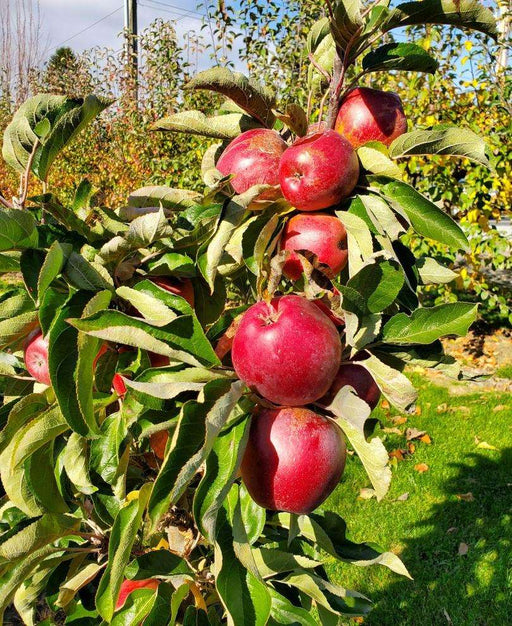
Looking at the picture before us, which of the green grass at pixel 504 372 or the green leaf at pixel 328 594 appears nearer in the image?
the green leaf at pixel 328 594

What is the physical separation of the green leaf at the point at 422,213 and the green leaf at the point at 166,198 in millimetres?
343

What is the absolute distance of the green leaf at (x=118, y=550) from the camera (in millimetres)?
887

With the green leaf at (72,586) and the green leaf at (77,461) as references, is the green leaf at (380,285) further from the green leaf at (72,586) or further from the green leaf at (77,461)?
the green leaf at (72,586)

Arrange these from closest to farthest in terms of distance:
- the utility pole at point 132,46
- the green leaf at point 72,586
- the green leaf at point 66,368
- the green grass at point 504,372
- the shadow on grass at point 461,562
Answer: the green leaf at point 66,368 → the green leaf at point 72,586 → the shadow on grass at point 461,562 → the green grass at point 504,372 → the utility pole at point 132,46

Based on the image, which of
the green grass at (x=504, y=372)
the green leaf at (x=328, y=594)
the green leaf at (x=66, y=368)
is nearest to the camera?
the green leaf at (x=66, y=368)

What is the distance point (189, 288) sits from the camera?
1.01m

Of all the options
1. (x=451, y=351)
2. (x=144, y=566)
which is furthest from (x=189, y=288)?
(x=451, y=351)

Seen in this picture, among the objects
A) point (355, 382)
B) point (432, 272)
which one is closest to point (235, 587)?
point (355, 382)

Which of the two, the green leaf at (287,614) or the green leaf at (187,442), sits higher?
the green leaf at (187,442)

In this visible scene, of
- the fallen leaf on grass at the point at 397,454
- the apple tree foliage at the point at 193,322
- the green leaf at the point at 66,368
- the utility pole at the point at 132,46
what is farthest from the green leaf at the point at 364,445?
the utility pole at the point at 132,46

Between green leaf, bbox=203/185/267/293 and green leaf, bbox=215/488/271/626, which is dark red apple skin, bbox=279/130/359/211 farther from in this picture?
green leaf, bbox=215/488/271/626

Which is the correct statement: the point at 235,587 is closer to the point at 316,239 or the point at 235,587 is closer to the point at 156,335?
the point at 156,335

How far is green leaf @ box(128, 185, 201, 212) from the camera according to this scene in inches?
42.5

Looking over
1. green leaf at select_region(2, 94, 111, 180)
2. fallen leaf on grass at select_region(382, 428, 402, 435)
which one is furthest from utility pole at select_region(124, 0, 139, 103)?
green leaf at select_region(2, 94, 111, 180)
